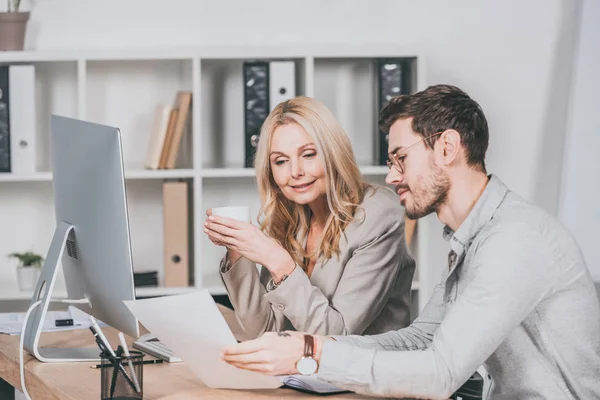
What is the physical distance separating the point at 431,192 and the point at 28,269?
216cm

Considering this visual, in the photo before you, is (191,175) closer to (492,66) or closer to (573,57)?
(492,66)

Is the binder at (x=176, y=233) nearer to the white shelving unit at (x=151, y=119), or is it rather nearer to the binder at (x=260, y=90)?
the white shelving unit at (x=151, y=119)

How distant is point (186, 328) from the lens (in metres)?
1.58

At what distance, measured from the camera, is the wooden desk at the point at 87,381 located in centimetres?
169

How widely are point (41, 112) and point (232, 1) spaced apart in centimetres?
88

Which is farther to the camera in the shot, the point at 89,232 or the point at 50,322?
the point at 50,322

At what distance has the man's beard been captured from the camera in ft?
5.87

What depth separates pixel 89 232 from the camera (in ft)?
6.51

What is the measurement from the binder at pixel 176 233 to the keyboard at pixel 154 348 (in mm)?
1252

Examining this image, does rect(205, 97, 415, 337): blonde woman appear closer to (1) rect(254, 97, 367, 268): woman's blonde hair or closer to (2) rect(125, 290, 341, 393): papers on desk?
(1) rect(254, 97, 367, 268): woman's blonde hair

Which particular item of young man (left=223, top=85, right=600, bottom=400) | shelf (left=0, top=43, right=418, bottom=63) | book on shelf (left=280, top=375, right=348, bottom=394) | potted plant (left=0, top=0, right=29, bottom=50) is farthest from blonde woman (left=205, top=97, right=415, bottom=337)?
potted plant (left=0, top=0, right=29, bottom=50)

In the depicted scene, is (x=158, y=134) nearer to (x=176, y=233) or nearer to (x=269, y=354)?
(x=176, y=233)

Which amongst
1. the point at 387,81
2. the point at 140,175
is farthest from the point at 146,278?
the point at 387,81

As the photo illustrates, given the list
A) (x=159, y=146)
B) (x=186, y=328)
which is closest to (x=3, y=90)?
(x=159, y=146)
